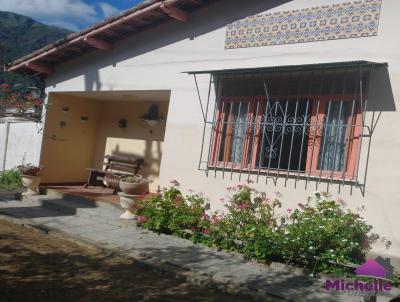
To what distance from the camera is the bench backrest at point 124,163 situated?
11.3 meters

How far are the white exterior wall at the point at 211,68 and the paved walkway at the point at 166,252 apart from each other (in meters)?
1.22

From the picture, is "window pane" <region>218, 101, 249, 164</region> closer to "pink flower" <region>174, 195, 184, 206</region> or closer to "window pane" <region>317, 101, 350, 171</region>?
"pink flower" <region>174, 195, 184, 206</region>

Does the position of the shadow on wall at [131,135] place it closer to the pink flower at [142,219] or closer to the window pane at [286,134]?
the pink flower at [142,219]

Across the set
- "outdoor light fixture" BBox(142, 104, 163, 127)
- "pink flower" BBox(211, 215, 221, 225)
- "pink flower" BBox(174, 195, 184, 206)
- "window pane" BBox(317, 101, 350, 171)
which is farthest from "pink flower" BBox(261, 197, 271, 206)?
"outdoor light fixture" BBox(142, 104, 163, 127)

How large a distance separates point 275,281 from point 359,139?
7.81ft

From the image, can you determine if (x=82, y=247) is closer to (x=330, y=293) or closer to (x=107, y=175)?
(x=330, y=293)

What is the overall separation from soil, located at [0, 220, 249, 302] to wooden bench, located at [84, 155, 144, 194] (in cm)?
451

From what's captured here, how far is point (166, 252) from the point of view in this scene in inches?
253

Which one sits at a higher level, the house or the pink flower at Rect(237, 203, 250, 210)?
the house

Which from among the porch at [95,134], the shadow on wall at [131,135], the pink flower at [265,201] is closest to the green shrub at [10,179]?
the porch at [95,134]

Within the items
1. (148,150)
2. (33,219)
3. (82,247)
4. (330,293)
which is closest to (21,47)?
(148,150)

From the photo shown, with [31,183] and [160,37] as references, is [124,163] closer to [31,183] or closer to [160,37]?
[31,183]

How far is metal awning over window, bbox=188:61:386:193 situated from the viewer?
21.2 feet

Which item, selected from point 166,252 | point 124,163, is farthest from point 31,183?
point 166,252
